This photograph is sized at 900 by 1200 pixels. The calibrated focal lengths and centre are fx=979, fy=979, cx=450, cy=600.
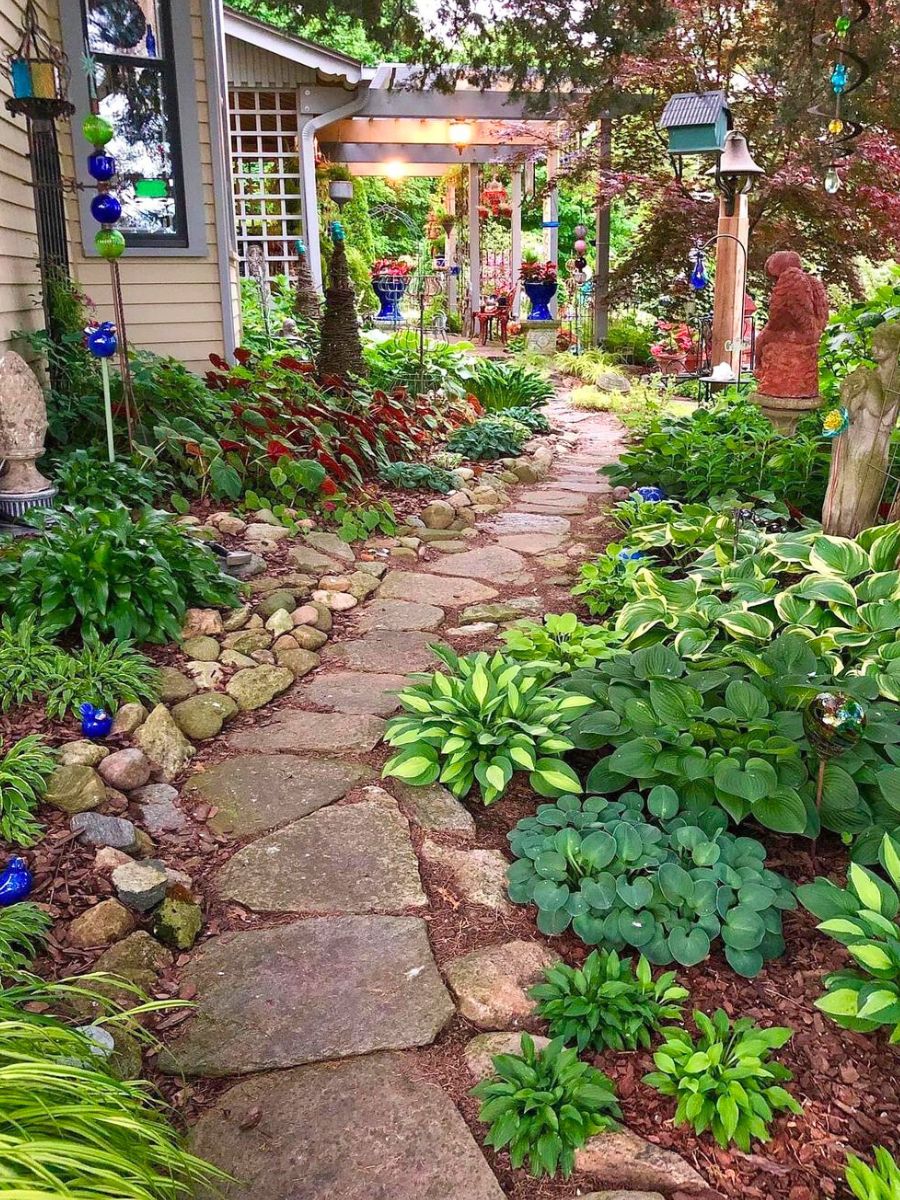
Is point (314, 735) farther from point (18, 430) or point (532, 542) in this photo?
point (532, 542)

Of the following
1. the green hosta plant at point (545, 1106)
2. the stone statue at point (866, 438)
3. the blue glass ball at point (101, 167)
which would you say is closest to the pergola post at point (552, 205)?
the blue glass ball at point (101, 167)

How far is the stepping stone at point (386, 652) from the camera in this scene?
3391 mm

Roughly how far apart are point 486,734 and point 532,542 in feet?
8.02

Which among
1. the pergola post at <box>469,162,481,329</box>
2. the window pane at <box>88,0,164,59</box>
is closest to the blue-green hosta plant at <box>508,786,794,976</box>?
the window pane at <box>88,0,164,59</box>

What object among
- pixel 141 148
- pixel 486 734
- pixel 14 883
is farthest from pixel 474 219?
pixel 14 883

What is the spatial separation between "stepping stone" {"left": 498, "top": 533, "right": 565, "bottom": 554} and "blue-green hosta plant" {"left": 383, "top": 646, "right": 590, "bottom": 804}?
79.0 inches

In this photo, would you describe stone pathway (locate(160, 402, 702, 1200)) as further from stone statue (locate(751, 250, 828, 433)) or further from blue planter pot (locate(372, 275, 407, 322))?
blue planter pot (locate(372, 275, 407, 322))

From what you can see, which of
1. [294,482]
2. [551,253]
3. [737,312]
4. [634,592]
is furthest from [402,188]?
[634,592]

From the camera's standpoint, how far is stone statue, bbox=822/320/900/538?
344cm

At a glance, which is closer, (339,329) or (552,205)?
(339,329)

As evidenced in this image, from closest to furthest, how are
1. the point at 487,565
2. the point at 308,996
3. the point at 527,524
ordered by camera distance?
1. the point at 308,996
2. the point at 487,565
3. the point at 527,524

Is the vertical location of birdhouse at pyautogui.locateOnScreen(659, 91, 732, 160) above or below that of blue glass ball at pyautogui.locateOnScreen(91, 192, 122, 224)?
above

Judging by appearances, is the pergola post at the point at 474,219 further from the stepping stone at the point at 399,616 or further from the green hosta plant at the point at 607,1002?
the green hosta plant at the point at 607,1002

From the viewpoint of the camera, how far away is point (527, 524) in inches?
206
